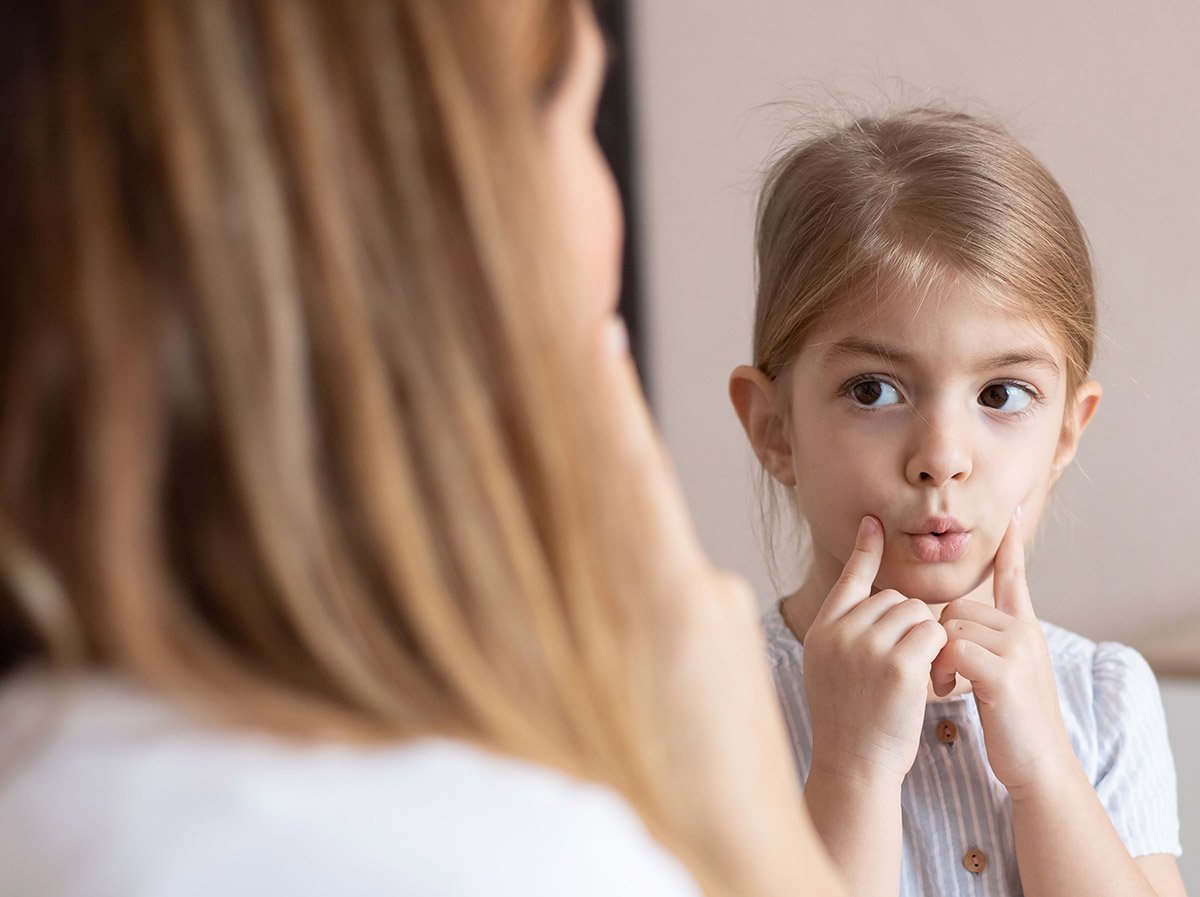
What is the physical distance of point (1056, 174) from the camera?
57.3 inches

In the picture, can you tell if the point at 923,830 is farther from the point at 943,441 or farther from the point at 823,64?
the point at 823,64

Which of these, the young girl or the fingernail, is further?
the young girl

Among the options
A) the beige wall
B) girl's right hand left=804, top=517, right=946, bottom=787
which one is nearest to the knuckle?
girl's right hand left=804, top=517, right=946, bottom=787

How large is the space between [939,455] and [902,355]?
0.07m

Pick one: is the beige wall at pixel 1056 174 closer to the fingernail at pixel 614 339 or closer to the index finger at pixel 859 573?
the index finger at pixel 859 573

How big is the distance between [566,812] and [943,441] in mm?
564

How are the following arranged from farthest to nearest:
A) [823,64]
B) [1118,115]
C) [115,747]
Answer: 1. [823,64]
2. [1118,115]
3. [115,747]

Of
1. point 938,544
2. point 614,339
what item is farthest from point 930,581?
point 614,339

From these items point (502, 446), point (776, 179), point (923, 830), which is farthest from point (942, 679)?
point (502, 446)

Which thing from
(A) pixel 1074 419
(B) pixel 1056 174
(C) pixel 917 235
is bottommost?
(A) pixel 1074 419

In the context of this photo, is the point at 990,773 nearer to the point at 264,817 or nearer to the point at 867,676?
the point at 867,676

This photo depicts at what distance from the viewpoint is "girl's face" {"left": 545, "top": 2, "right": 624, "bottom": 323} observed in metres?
0.45

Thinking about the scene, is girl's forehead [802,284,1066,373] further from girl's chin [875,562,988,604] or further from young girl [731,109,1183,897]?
girl's chin [875,562,988,604]

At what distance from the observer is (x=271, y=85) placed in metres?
0.36
